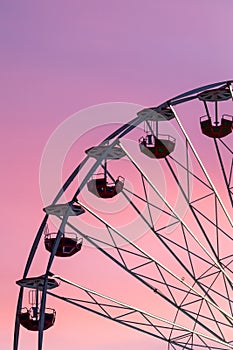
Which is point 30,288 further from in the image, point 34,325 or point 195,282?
point 195,282

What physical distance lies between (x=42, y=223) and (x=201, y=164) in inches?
247

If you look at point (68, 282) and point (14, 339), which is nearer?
point (68, 282)

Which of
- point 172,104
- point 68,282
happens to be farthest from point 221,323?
point 172,104

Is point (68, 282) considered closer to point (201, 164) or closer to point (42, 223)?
point (42, 223)

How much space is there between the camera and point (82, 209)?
37.0 m

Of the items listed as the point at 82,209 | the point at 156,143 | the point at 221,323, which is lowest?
the point at 221,323

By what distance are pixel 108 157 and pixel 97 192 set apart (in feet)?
6.85

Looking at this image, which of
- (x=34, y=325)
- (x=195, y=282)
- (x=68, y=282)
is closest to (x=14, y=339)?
(x=34, y=325)

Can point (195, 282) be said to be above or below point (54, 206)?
below

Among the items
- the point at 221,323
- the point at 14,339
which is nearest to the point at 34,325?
the point at 14,339

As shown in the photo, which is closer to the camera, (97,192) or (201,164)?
(201,164)

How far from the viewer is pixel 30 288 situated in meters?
37.4

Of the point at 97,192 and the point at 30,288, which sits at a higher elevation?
the point at 97,192

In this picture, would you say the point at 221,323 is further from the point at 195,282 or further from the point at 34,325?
the point at 34,325
